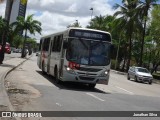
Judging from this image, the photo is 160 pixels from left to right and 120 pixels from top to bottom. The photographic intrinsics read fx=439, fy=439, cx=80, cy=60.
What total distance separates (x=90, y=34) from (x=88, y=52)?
3.39ft

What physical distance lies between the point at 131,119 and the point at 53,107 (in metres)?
2.72

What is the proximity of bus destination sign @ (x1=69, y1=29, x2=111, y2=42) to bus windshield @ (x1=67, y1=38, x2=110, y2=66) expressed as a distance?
0.23m

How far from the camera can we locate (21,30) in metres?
73.7

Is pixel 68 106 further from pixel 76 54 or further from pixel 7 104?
pixel 76 54

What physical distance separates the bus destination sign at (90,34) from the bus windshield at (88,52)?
0.75 feet

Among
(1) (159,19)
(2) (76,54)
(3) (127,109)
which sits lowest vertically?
(3) (127,109)

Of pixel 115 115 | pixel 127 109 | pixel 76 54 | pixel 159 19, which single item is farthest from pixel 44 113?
pixel 159 19

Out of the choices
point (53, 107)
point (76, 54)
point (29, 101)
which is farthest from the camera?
point (76, 54)

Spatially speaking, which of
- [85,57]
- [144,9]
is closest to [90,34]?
[85,57]

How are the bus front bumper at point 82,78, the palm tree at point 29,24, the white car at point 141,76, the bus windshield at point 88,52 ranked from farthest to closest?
1. the palm tree at point 29,24
2. the white car at point 141,76
3. the bus windshield at point 88,52
4. the bus front bumper at point 82,78

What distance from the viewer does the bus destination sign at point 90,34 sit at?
870 inches

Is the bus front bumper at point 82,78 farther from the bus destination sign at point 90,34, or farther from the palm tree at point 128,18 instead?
the palm tree at point 128,18

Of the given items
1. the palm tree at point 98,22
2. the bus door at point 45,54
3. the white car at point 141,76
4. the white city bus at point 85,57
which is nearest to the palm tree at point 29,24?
the white car at point 141,76

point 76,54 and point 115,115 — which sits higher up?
point 76,54
